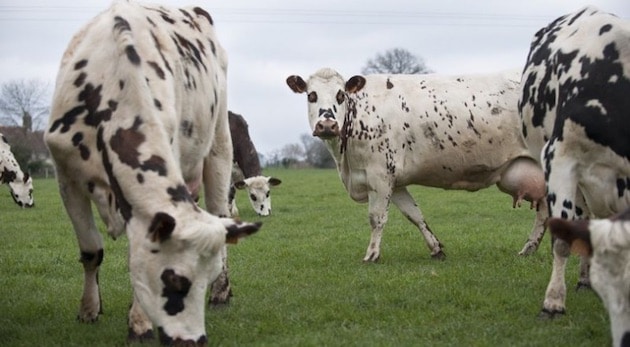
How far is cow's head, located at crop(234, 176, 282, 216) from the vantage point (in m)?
20.2

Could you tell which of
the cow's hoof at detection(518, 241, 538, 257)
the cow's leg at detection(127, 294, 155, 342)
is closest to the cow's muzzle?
the cow's hoof at detection(518, 241, 538, 257)

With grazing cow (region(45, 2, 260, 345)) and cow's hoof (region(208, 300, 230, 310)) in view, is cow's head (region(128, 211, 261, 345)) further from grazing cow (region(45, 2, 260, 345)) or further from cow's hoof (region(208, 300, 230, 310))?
cow's hoof (region(208, 300, 230, 310))

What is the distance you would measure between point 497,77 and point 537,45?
11.7ft

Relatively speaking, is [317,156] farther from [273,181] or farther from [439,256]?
[439,256]

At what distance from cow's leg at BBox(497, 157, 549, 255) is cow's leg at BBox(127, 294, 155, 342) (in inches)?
253

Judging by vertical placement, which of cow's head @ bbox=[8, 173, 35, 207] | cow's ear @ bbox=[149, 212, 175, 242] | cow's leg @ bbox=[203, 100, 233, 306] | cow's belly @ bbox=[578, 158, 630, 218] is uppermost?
cow's ear @ bbox=[149, 212, 175, 242]

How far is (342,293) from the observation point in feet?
28.2

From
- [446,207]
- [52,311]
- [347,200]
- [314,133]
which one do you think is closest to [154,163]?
[52,311]

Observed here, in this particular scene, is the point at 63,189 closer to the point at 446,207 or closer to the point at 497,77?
the point at 497,77

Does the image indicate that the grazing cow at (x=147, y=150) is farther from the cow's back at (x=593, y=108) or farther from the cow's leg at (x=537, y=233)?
the cow's leg at (x=537, y=233)

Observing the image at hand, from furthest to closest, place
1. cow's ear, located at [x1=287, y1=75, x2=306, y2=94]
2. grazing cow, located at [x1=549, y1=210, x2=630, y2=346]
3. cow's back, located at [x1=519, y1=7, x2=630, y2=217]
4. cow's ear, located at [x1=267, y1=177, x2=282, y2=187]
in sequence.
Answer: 1. cow's ear, located at [x1=267, y1=177, x2=282, y2=187]
2. cow's ear, located at [x1=287, y1=75, x2=306, y2=94]
3. cow's back, located at [x1=519, y1=7, x2=630, y2=217]
4. grazing cow, located at [x1=549, y1=210, x2=630, y2=346]

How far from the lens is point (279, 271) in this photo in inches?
408

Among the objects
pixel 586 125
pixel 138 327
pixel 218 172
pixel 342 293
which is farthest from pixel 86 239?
pixel 586 125

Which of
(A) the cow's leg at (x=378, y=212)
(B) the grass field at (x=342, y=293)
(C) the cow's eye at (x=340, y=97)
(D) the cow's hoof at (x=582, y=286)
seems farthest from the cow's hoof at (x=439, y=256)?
(D) the cow's hoof at (x=582, y=286)
